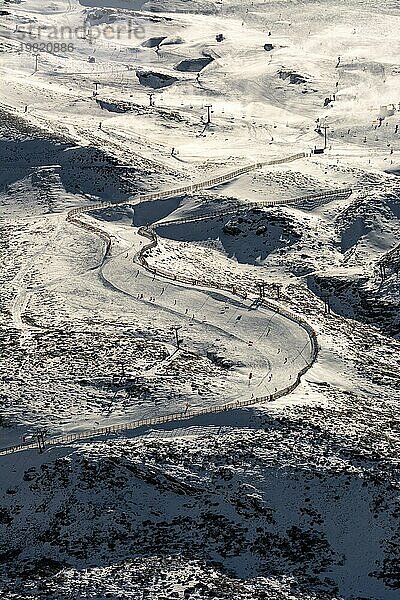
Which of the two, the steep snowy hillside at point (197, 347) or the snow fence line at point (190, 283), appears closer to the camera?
the steep snowy hillside at point (197, 347)

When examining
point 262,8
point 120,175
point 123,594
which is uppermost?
point 262,8

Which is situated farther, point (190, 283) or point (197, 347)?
point (190, 283)

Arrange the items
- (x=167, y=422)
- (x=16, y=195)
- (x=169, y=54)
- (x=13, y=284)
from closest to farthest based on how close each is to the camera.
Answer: (x=167, y=422) < (x=13, y=284) < (x=16, y=195) < (x=169, y=54)

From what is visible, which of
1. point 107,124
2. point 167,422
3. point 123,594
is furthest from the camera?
point 107,124

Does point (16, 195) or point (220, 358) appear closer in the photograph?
point (220, 358)

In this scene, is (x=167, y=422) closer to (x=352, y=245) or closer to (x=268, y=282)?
(x=268, y=282)

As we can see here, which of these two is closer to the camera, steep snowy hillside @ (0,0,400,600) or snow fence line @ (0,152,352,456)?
steep snowy hillside @ (0,0,400,600)

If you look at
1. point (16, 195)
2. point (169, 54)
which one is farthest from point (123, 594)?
point (169, 54)

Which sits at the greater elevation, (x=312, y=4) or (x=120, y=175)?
(x=312, y=4)
